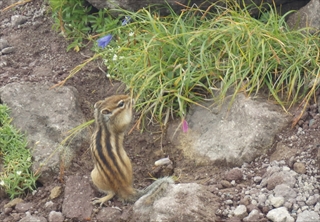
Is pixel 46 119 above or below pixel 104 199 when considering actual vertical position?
above

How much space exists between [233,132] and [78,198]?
1617 mm

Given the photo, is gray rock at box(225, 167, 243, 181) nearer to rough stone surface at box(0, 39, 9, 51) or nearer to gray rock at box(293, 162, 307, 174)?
gray rock at box(293, 162, 307, 174)

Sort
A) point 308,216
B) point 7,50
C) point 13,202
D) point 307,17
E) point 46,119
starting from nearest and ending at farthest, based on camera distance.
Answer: point 308,216 → point 13,202 → point 46,119 → point 307,17 → point 7,50

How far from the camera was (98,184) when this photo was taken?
6.73 metres

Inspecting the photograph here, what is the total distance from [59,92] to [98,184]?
1.55 m

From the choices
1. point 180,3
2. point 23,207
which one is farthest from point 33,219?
point 180,3

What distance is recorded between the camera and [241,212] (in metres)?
6.10

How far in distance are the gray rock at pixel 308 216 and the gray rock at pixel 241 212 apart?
45 centimetres

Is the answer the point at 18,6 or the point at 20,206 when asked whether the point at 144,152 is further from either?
the point at 18,6

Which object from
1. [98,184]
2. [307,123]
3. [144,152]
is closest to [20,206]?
[98,184]

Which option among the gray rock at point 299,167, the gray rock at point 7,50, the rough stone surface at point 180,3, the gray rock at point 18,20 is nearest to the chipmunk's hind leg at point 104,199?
the gray rock at point 299,167

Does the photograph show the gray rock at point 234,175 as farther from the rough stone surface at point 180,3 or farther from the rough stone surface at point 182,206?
the rough stone surface at point 180,3

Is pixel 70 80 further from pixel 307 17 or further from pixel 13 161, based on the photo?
pixel 307 17

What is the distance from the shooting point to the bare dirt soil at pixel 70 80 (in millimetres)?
7012
